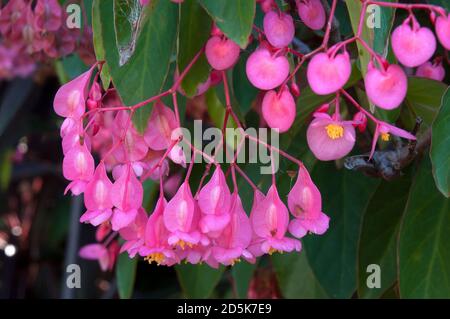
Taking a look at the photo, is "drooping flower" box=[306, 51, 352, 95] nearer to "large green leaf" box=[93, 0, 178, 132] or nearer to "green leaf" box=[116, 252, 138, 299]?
"large green leaf" box=[93, 0, 178, 132]

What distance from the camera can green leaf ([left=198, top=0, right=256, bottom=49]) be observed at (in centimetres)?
72

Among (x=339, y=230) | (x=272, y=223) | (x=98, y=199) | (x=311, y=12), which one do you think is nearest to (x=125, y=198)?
(x=98, y=199)

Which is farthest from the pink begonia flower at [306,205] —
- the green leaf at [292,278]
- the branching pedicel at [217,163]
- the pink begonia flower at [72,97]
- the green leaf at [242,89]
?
the green leaf at [292,278]

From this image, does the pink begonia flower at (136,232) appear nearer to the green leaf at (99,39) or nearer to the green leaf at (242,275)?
the green leaf at (99,39)

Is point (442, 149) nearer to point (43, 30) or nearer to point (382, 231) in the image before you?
point (382, 231)

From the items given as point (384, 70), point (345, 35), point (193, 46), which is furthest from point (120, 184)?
point (345, 35)

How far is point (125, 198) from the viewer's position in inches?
29.6

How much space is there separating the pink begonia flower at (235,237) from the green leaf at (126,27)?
171 mm

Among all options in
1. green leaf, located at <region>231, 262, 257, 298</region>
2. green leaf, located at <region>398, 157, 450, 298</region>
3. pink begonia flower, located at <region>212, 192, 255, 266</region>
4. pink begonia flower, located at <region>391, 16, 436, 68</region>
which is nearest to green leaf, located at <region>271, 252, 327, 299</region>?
green leaf, located at <region>231, 262, 257, 298</region>

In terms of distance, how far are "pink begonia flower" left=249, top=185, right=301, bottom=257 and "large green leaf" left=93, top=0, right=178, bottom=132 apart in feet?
0.46

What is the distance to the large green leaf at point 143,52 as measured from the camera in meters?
0.78

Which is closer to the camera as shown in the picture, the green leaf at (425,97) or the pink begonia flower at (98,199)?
the pink begonia flower at (98,199)
